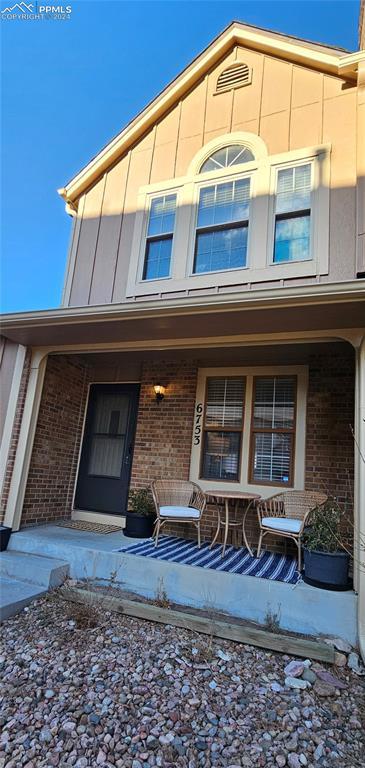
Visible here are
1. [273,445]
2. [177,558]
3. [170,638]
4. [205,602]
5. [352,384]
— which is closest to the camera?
[170,638]

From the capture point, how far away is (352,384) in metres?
4.55

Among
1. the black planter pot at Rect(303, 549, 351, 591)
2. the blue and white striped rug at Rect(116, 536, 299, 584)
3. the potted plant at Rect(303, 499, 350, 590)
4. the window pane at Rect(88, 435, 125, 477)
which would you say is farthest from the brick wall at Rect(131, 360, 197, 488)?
the black planter pot at Rect(303, 549, 351, 591)

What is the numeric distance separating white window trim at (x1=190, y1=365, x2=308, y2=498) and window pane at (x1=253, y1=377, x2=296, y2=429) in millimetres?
79

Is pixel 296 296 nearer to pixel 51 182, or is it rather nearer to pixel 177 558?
pixel 177 558

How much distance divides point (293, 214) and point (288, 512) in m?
3.35

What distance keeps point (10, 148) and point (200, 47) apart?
14.2 ft

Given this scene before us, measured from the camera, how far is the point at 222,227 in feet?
A: 15.4

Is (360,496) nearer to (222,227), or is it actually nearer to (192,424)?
(192,424)

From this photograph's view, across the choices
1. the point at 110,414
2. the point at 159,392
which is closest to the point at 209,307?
the point at 159,392

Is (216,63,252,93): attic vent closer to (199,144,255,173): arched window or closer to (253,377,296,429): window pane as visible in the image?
(199,144,255,173): arched window

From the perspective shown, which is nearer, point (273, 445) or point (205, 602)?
point (205, 602)

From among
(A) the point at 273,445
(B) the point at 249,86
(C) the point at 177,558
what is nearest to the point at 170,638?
(C) the point at 177,558

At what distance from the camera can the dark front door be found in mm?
5648

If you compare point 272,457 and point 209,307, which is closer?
point 209,307
